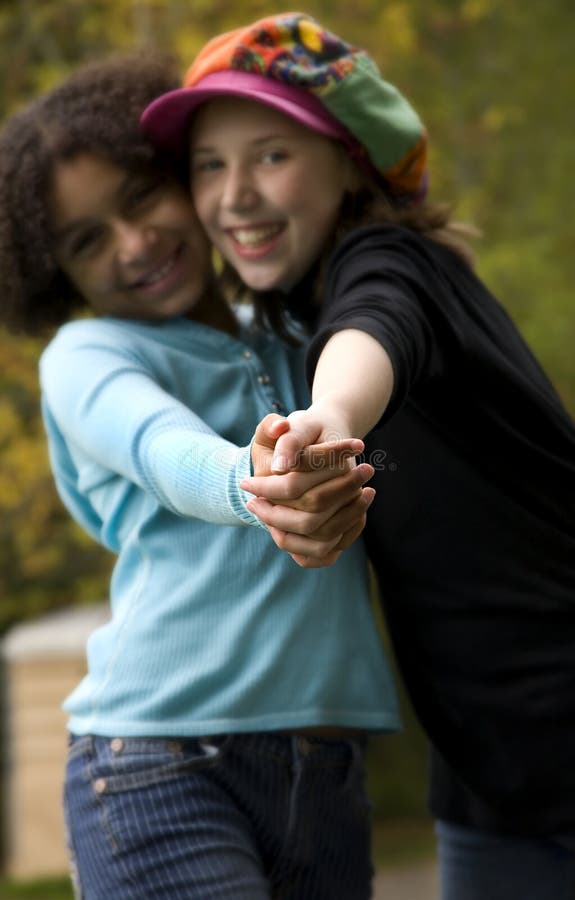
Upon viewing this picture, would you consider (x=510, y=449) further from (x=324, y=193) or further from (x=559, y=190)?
(x=559, y=190)

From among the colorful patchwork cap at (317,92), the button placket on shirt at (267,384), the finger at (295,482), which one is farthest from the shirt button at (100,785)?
the colorful patchwork cap at (317,92)

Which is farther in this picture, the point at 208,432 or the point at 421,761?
the point at 421,761

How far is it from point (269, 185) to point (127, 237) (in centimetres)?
28

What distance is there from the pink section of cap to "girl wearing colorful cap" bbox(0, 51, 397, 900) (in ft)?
0.24

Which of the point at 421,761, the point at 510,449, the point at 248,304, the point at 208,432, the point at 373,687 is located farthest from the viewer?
the point at 421,761

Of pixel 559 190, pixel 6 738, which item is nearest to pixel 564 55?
pixel 559 190

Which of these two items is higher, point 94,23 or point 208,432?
point 208,432

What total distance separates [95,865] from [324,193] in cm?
107

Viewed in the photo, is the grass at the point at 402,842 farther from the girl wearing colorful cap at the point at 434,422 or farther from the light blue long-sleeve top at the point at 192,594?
the light blue long-sleeve top at the point at 192,594

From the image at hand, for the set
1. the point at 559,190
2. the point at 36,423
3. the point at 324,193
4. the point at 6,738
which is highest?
the point at 324,193

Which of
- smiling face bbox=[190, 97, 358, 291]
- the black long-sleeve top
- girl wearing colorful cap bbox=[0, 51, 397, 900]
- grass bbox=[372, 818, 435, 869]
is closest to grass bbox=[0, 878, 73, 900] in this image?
grass bbox=[372, 818, 435, 869]

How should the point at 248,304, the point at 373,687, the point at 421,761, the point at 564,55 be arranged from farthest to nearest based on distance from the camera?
the point at 421,761 < the point at 564,55 < the point at 248,304 < the point at 373,687

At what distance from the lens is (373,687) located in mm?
2057

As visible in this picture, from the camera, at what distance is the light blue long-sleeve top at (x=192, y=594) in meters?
1.90
